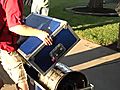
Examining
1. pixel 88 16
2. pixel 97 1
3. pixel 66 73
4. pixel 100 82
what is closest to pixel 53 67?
pixel 66 73

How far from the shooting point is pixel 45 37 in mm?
3496

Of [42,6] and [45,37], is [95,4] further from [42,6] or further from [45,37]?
[45,37]

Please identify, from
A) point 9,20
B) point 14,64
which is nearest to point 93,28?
point 14,64

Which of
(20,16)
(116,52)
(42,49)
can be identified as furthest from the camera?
(116,52)

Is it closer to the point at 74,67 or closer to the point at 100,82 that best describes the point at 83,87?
the point at 100,82

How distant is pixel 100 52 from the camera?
25.1 ft

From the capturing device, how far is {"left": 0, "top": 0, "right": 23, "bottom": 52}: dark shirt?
10.8 feet

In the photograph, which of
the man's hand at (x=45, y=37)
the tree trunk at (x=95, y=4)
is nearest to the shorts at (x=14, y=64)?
the man's hand at (x=45, y=37)

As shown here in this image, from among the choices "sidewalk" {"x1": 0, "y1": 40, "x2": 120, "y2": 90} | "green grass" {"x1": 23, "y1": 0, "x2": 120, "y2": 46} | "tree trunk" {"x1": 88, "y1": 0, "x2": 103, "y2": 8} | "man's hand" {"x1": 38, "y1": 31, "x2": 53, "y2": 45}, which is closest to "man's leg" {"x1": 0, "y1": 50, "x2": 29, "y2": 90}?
"man's hand" {"x1": 38, "y1": 31, "x2": 53, "y2": 45}

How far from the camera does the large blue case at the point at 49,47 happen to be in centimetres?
389

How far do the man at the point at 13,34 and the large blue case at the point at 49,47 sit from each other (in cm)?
16

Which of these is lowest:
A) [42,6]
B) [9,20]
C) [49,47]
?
[42,6]

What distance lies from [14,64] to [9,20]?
0.68m

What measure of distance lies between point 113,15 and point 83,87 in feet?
30.2
